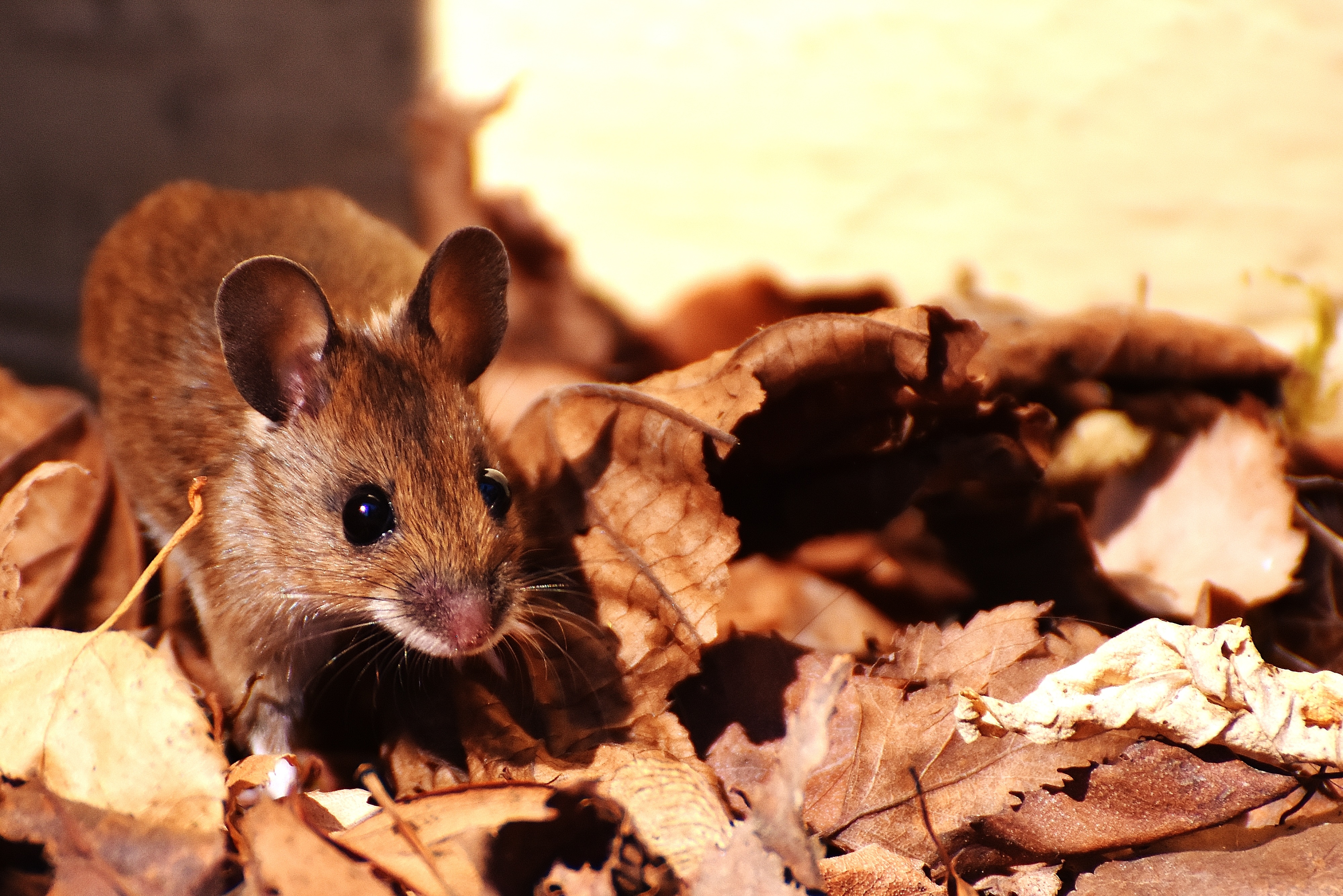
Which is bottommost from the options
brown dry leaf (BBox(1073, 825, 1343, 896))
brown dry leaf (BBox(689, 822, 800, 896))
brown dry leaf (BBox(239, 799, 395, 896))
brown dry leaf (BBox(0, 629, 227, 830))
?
brown dry leaf (BBox(1073, 825, 1343, 896))

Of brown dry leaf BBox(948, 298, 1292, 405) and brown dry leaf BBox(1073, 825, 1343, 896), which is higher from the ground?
brown dry leaf BBox(948, 298, 1292, 405)

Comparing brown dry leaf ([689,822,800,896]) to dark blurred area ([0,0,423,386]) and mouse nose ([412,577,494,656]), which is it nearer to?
mouse nose ([412,577,494,656])

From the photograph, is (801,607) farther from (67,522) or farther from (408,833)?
(67,522)

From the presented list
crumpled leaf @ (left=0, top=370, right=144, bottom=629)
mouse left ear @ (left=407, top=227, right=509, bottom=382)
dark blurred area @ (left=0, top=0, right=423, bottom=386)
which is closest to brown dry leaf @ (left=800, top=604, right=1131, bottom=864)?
mouse left ear @ (left=407, top=227, right=509, bottom=382)

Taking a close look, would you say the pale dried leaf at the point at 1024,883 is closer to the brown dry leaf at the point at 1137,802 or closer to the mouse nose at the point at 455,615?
the brown dry leaf at the point at 1137,802

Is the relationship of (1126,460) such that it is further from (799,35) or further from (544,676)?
(799,35)

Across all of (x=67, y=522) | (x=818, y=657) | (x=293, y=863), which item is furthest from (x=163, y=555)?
(x=818, y=657)

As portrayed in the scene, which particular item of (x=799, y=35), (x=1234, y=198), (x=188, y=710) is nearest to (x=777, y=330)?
(x=188, y=710)
